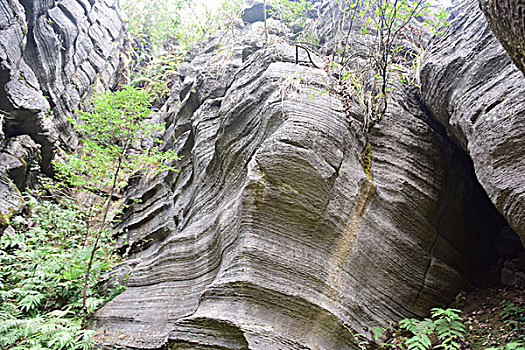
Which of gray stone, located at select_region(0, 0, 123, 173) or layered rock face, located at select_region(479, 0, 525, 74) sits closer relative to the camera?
layered rock face, located at select_region(479, 0, 525, 74)

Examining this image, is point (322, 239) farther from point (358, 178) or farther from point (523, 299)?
point (523, 299)

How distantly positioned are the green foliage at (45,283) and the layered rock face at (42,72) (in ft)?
3.61

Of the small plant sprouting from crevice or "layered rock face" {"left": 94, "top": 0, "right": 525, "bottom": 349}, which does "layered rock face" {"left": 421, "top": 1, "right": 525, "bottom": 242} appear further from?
the small plant sprouting from crevice

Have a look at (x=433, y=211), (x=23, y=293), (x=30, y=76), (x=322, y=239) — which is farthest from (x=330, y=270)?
(x=30, y=76)

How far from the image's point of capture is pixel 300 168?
5207 millimetres

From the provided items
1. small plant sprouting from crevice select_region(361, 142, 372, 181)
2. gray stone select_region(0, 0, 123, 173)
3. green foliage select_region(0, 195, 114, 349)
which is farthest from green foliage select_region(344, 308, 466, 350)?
gray stone select_region(0, 0, 123, 173)

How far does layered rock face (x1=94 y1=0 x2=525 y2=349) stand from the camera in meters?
4.59

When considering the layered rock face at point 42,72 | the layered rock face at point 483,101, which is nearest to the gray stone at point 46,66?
the layered rock face at point 42,72

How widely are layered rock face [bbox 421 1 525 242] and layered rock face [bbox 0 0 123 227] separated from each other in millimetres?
9520

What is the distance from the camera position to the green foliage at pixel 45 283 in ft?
18.0

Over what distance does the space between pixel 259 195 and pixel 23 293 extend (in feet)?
17.4

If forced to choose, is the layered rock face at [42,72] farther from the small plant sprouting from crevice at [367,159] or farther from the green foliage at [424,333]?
the green foliage at [424,333]

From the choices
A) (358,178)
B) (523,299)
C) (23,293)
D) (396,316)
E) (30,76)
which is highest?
(30,76)

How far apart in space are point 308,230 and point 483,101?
3.03 m
